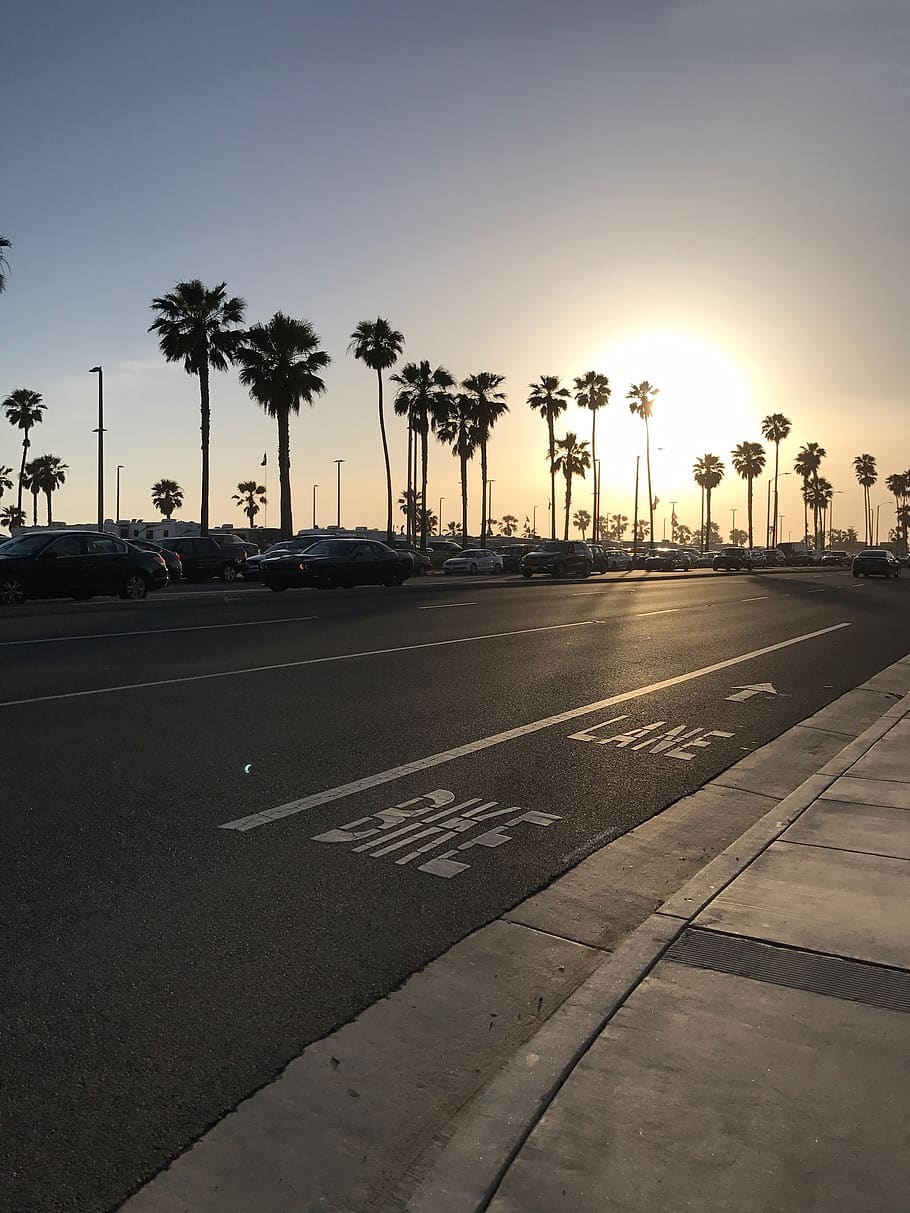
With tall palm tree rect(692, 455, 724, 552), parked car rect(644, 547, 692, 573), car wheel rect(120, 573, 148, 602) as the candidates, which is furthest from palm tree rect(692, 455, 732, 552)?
car wheel rect(120, 573, 148, 602)

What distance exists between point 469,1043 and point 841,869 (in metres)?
2.43

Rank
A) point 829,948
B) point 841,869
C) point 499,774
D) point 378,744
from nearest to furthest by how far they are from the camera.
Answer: point 829,948, point 841,869, point 499,774, point 378,744

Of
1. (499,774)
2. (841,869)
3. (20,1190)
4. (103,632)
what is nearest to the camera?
(20,1190)

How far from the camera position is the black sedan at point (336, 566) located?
97.9 feet

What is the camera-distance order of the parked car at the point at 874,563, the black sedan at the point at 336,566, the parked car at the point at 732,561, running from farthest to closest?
the parked car at the point at 732,561 < the parked car at the point at 874,563 < the black sedan at the point at 336,566

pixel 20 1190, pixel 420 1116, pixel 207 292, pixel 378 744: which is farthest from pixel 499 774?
pixel 207 292

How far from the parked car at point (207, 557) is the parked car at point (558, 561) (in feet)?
45.0

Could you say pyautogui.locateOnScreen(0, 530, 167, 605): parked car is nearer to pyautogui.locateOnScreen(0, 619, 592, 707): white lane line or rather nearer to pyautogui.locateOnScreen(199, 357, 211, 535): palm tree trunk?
pyautogui.locateOnScreen(0, 619, 592, 707): white lane line

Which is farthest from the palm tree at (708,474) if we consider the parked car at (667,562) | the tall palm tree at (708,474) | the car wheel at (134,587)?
the car wheel at (134,587)

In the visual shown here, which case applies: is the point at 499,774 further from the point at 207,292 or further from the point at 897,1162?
the point at 207,292

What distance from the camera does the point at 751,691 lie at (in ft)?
36.7

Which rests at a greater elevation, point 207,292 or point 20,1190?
point 207,292

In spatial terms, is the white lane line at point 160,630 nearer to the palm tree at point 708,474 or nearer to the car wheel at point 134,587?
the car wheel at point 134,587

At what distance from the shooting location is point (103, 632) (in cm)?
1546
